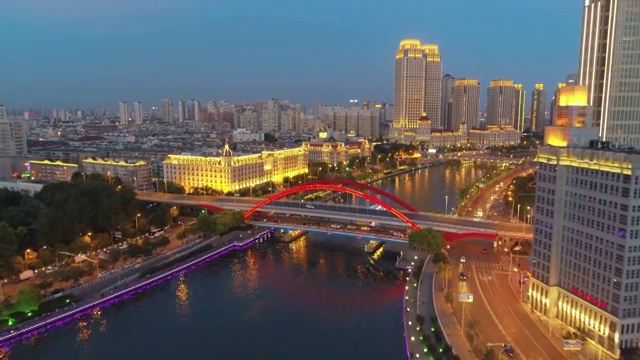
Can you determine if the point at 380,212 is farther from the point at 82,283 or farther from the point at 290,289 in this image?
the point at 82,283

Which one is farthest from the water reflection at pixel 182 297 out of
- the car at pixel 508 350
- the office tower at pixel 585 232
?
the office tower at pixel 585 232

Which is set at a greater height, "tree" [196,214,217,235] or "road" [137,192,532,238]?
"road" [137,192,532,238]

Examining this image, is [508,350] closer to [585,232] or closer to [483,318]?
[483,318]

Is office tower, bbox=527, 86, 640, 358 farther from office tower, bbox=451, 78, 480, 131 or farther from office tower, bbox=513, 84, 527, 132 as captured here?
office tower, bbox=513, 84, 527, 132

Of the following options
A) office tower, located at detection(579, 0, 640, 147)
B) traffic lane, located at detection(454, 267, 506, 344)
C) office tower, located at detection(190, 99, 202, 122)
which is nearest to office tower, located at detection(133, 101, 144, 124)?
office tower, located at detection(190, 99, 202, 122)

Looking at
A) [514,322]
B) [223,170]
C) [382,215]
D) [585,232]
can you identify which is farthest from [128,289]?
[223,170]

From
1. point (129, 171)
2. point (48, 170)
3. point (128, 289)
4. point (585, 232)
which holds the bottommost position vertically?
point (128, 289)

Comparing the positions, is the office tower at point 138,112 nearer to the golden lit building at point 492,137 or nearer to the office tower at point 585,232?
the golden lit building at point 492,137
